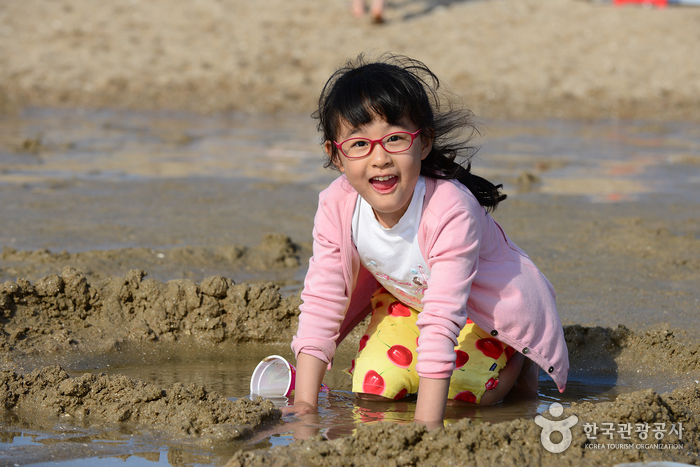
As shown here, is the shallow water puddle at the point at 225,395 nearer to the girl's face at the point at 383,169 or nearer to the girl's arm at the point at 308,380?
the girl's arm at the point at 308,380

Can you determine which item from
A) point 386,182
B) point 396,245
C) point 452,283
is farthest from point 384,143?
point 452,283

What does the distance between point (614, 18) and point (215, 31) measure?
7.26 m

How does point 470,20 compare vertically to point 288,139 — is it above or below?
above

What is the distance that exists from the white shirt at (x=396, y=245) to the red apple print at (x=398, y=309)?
0.21m

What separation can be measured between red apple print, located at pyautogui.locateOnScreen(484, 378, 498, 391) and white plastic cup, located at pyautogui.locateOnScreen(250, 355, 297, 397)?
2.02 ft

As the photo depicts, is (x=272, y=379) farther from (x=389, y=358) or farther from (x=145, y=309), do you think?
(x=145, y=309)

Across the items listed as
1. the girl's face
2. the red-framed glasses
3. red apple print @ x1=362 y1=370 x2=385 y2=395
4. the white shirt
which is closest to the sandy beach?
red apple print @ x1=362 y1=370 x2=385 y2=395

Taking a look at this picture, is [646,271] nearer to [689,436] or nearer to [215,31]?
[689,436]

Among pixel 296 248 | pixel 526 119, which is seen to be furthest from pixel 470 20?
pixel 296 248

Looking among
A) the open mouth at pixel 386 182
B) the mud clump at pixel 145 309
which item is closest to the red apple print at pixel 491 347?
the open mouth at pixel 386 182

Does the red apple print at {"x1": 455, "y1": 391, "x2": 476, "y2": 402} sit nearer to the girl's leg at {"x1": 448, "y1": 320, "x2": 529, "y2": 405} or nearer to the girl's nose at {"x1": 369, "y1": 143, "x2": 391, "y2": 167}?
the girl's leg at {"x1": 448, "y1": 320, "x2": 529, "y2": 405}

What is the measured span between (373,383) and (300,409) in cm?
28

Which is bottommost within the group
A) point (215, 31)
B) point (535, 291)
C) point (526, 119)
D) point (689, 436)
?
point (689, 436)

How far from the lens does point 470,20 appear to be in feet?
48.7
